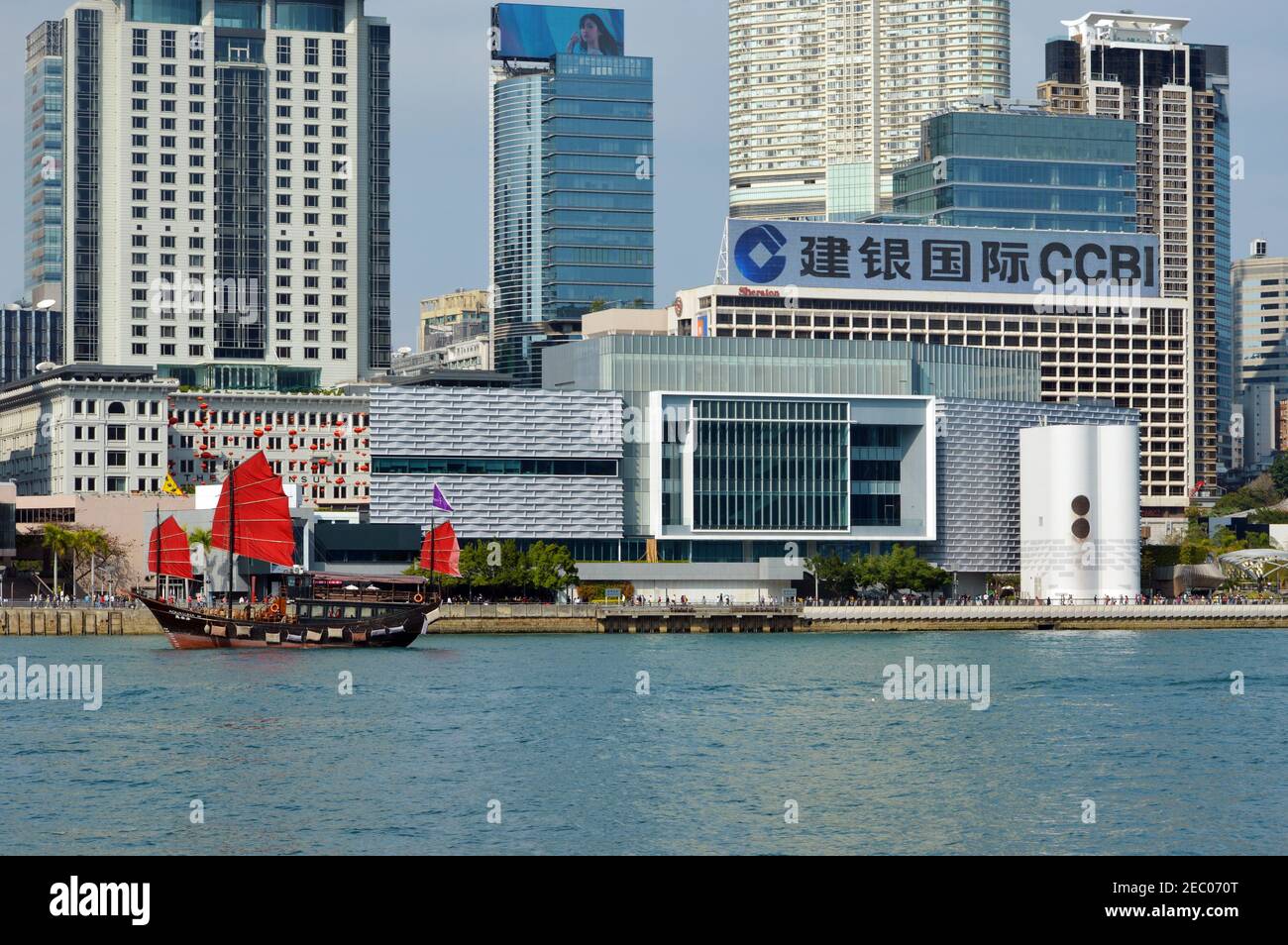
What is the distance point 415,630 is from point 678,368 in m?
48.7

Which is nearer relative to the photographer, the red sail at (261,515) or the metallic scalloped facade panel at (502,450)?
the red sail at (261,515)

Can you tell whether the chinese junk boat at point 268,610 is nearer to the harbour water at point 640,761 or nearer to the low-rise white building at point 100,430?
the harbour water at point 640,761

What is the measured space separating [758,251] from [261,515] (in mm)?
91748

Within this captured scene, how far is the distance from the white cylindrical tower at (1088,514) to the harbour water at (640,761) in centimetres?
5207

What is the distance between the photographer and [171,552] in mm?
126000

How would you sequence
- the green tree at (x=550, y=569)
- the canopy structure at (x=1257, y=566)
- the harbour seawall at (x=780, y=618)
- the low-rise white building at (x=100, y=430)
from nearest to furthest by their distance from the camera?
the harbour seawall at (x=780, y=618) → the green tree at (x=550, y=569) → the canopy structure at (x=1257, y=566) → the low-rise white building at (x=100, y=430)

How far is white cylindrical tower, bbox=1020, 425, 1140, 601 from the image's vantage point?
150 meters

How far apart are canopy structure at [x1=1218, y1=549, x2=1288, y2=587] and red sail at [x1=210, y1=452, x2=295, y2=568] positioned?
269 feet

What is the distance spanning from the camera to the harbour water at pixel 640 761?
44.5 m

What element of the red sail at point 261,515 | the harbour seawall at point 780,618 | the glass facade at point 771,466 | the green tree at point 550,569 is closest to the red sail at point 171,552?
the harbour seawall at point 780,618

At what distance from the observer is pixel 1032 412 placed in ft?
539

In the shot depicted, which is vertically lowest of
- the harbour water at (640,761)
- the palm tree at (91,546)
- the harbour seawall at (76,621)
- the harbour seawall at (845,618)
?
the harbour seawall at (845,618)
